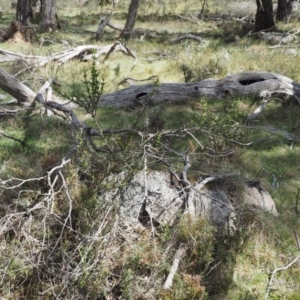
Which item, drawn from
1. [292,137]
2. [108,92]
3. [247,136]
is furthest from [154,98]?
[292,137]

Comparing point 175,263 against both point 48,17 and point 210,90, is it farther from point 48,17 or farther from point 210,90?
point 48,17

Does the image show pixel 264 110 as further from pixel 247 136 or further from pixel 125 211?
pixel 125 211

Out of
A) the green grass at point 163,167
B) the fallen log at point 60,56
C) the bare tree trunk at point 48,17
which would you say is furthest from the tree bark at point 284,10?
the bare tree trunk at point 48,17

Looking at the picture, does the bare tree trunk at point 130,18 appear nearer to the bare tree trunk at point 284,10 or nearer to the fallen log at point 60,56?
→ the fallen log at point 60,56

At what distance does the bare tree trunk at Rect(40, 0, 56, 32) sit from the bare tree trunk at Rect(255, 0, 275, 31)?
281 inches

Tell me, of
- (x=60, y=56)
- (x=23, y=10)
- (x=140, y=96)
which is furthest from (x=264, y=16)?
(x=23, y=10)

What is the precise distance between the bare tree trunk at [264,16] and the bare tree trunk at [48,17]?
7143 millimetres

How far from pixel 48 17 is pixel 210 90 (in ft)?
29.3

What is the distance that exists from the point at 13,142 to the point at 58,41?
23.0 feet

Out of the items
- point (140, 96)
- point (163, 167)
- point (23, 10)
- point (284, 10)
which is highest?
point (284, 10)

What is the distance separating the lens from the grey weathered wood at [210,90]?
6.62 metres

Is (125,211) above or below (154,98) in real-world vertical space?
below

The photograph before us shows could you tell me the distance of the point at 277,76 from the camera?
21.9 feet

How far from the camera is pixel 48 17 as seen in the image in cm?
1352
